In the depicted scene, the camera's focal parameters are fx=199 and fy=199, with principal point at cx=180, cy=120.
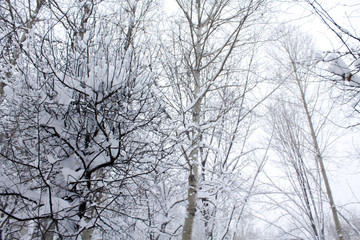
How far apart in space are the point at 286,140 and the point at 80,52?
505 cm

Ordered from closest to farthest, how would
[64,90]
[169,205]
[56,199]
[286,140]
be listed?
[56,199] → [64,90] → [169,205] → [286,140]

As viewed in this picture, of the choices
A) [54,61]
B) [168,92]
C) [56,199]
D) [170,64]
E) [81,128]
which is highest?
[170,64]

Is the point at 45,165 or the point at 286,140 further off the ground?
the point at 286,140

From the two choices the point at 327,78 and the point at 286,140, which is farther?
the point at 286,140

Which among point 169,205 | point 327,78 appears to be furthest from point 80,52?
point 169,205

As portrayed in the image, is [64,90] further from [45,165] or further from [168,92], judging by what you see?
[168,92]

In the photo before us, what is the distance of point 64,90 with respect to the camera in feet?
6.12

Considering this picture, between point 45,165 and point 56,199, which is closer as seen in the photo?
point 56,199

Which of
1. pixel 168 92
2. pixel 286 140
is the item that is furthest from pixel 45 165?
pixel 286 140

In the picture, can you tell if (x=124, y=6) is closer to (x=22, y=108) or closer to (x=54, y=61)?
(x=54, y=61)

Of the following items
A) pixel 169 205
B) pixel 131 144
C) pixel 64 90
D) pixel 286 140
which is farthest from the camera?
pixel 286 140

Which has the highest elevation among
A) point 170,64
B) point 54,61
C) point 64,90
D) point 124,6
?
point 124,6

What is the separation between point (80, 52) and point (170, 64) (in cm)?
217

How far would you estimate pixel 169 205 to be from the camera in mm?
4477
